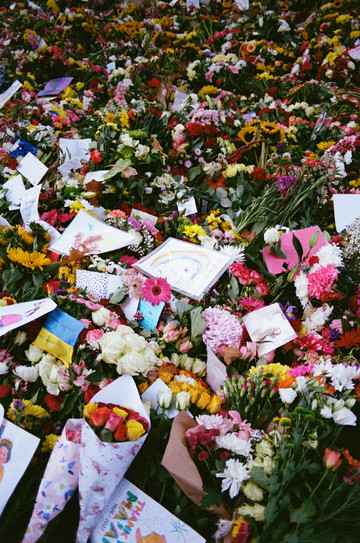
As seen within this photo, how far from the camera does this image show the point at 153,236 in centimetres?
166

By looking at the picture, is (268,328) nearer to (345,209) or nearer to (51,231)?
(345,209)

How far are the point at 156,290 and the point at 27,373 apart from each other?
47cm

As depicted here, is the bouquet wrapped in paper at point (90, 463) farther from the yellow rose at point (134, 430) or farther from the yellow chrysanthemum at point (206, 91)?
the yellow chrysanthemum at point (206, 91)

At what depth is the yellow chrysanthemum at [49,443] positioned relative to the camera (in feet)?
3.27

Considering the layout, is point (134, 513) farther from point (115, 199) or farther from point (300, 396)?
point (115, 199)

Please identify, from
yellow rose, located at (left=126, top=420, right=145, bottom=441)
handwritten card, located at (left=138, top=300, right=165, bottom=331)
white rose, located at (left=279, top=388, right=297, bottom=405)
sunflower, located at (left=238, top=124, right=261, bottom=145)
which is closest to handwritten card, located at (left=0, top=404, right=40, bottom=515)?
yellow rose, located at (left=126, top=420, right=145, bottom=441)

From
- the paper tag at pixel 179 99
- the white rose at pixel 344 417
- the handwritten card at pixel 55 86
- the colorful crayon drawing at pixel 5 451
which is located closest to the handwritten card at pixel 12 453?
the colorful crayon drawing at pixel 5 451

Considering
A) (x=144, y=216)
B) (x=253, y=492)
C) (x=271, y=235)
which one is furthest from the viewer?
(x=144, y=216)

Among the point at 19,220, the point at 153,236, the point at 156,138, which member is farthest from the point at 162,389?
the point at 156,138

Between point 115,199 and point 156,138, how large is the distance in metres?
0.44

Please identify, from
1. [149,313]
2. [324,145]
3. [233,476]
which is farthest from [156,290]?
[324,145]

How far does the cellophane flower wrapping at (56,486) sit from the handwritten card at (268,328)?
627 millimetres

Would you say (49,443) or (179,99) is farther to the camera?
(179,99)

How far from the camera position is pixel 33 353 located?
1.17 m
